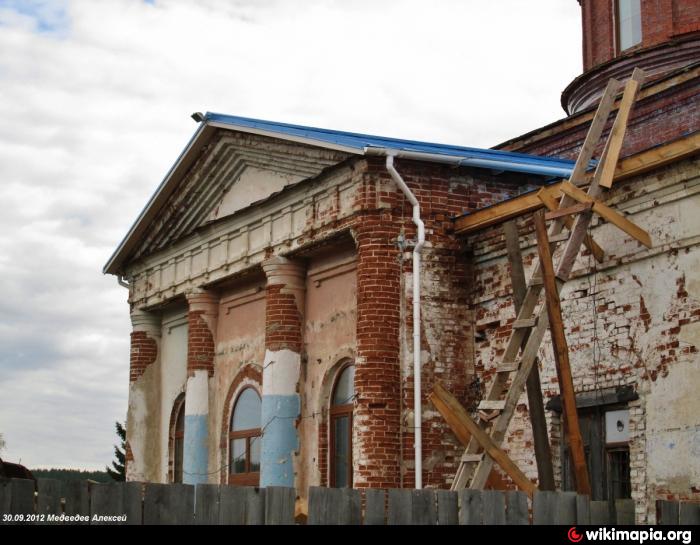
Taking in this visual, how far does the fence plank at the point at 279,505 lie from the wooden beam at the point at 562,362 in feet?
11.1

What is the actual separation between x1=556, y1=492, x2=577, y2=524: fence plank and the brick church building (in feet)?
9.11

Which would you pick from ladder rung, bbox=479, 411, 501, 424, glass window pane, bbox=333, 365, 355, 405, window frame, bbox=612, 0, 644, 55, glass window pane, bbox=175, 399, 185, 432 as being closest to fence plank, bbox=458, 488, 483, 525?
ladder rung, bbox=479, 411, 501, 424

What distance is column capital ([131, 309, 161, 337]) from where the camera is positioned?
63.1ft

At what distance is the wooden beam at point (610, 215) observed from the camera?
35.8 feet

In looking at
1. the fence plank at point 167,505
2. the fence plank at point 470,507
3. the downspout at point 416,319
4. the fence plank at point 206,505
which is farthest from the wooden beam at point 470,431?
the fence plank at point 167,505

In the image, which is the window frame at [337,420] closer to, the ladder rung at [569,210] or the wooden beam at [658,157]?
the ladder rung at [569,210]

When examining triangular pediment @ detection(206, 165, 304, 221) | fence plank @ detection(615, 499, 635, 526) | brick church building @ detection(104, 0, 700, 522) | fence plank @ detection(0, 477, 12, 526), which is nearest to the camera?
fence plank @ detection(0, 477, 12, 526)

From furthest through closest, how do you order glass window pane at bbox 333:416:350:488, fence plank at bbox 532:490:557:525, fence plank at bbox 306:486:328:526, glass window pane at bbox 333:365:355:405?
glass window pane at bbox 333:365:355:405, glass window pane at bbox 333:416:350:488, fence plank at bbox 532:490:557:525, fence plank at bbox 306:486:328:526

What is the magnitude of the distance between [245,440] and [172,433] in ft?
8.63

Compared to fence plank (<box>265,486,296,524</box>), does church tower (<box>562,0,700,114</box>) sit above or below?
above

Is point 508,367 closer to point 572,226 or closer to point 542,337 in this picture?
point 542,337

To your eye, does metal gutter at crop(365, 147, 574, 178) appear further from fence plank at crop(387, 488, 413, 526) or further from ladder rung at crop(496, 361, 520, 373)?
fence plank at crop(387, 488, 413, 526)
